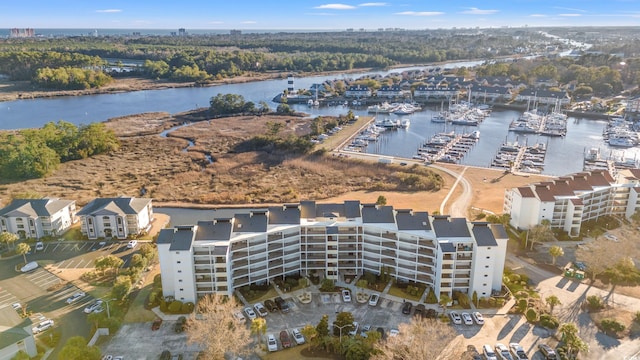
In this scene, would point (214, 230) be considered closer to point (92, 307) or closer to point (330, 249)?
point (330, 249)

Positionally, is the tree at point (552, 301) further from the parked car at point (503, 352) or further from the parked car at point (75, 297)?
the parked car at point (75, 297)

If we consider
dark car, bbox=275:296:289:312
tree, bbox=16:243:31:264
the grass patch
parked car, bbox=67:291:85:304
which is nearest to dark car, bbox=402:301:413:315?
dark car, bbox=275:296:289:312

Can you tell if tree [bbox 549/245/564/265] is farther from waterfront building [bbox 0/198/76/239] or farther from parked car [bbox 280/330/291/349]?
waterfront building [bbox 0/198/76/239]

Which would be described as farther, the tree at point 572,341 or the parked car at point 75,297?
the parked car at point 75,297

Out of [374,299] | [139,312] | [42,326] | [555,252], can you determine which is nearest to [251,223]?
[139,312]

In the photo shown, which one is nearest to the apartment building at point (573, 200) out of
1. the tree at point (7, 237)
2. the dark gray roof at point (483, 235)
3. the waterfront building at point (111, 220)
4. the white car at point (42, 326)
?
the dark gray roof at point (483, 235)

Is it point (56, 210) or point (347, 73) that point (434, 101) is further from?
point (56, 210)
